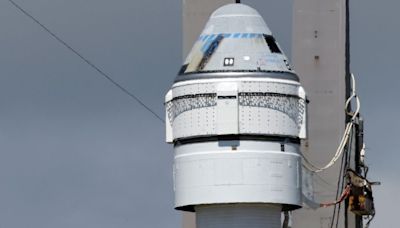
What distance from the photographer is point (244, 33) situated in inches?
2601

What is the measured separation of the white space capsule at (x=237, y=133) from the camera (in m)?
64.6

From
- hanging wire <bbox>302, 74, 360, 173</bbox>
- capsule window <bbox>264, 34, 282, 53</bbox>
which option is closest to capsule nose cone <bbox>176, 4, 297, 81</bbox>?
capsule window <bbox>264, 34, 282, 53</bbox>

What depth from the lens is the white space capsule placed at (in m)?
64.6

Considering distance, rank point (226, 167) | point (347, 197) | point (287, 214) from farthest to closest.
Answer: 1. point (347, 197)
2. point (287, 214)
3. point (226, 167)

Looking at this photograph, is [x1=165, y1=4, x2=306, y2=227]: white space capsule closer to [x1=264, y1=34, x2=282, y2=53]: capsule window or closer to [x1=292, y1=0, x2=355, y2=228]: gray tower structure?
[x1=264, y1=34, x2=282, y2=53]: capsule window

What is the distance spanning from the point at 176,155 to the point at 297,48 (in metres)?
16.2

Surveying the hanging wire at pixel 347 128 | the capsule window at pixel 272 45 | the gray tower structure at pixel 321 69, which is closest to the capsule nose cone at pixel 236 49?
the capsule window at pixel 272 45

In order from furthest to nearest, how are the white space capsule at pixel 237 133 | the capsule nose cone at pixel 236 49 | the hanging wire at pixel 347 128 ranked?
the hanging wire at pixel 347 128 < the capsule nose cone at pixel 236 49 < the white space capsule at pixel 237 133

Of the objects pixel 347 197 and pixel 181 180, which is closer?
pixel 181 180

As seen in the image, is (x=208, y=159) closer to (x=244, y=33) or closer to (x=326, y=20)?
(x=244, y=33)

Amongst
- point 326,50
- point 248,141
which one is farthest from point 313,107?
point 248,141

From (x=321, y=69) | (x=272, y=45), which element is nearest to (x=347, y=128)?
(x=321, y=69)

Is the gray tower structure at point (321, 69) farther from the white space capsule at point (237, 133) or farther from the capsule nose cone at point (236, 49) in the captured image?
the white space capsule at point (237, 133)

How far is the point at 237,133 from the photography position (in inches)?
2547
